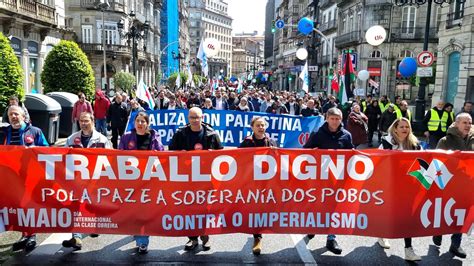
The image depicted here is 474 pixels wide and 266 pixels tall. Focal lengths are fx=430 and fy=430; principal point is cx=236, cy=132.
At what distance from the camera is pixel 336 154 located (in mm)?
4852

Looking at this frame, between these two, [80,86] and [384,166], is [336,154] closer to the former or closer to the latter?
[384,166]

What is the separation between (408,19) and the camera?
36594 mm

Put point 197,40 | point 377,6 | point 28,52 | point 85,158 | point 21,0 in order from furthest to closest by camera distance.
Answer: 1. point 197,40
2. point 377,6
3. point 28,52
4. point 21,0
5. point 85,158

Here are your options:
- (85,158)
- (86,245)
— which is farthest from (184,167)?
(86,245)

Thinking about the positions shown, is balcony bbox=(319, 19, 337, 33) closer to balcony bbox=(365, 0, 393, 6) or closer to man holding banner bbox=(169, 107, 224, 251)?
balcony bbox=(365, 0, 393, 6)

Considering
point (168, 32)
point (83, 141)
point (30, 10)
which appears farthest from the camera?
point (168, 32)

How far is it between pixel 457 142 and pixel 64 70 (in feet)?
47.5

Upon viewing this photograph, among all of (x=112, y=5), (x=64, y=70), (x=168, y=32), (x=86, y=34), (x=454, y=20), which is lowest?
(x=64, y=70)

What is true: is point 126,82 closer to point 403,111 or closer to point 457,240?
point 403,111

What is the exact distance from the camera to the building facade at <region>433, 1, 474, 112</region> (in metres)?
18.7

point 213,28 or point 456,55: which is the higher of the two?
point 213,28

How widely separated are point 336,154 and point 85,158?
2.81 metres

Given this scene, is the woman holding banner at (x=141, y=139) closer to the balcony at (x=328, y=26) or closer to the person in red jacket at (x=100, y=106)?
the person in red jacket at (x=100, y=106)

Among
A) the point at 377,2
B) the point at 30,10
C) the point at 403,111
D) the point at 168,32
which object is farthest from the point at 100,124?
the point at 168,32
